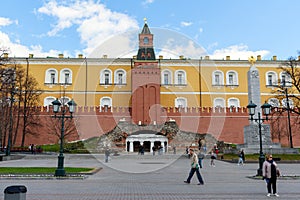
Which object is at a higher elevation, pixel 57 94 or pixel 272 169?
pixel 57 94

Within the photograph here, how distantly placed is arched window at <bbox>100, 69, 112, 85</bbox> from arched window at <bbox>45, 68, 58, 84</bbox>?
742 centimetres

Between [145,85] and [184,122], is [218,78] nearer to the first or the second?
[145,85]

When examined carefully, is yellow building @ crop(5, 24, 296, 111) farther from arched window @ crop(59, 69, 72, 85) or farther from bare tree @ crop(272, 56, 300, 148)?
bare tree @ crop(272, 56, 300, 148)

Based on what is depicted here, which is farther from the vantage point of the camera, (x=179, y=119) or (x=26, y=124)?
(x=179, y=119)

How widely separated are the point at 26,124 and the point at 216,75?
104ft

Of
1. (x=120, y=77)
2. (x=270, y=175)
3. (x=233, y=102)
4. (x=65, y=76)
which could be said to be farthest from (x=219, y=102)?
(x=270, y=175)

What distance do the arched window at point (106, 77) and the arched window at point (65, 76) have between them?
523 cm

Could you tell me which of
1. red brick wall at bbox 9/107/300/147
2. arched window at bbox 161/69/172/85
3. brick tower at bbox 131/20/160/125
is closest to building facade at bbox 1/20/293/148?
arched window at bbox 161/69/172/85

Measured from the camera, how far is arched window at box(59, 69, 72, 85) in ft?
174

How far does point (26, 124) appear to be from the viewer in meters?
39.8

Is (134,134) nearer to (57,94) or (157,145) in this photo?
(157,145)

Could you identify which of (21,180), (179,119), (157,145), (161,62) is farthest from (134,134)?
(21,180)

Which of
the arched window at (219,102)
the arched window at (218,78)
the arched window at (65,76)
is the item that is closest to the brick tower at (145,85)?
the arched window at (219,102)

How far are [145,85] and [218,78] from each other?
13907 mm
